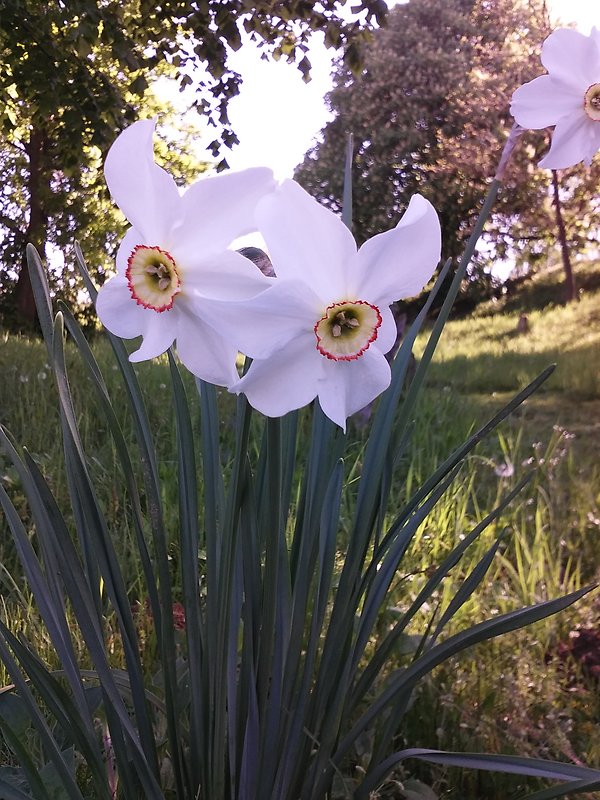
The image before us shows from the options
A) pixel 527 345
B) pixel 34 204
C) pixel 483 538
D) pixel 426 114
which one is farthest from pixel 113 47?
pixel 426 114

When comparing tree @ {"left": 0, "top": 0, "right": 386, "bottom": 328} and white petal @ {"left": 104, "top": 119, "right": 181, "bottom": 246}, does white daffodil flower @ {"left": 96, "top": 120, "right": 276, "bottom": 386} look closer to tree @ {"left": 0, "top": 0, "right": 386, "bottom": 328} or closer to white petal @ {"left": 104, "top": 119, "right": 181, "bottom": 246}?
white petal @ {"left": 104, "top": 119, "right": 181, "bottom": 246}

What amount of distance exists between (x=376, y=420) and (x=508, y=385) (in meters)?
4.79

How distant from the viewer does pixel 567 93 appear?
29.1 inches

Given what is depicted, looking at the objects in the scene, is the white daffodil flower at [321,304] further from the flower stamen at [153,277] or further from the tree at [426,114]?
the tree at [426,114]

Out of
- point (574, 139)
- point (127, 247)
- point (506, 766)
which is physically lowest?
point (506, 766)

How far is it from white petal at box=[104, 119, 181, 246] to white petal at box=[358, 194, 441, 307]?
0.49ft

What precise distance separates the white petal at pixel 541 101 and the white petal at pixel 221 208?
38 centimetres

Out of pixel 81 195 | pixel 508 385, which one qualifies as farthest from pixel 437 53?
pixel 508 385

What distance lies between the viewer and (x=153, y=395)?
3297mm

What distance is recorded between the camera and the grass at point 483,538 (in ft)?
4.16

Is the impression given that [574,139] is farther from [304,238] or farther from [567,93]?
[304,238]

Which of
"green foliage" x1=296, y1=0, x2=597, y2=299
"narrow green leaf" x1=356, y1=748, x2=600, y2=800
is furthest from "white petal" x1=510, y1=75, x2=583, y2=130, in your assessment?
"green foliage" x1=296, y1=0, x2=597, y2=299

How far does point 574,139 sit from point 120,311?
54cm

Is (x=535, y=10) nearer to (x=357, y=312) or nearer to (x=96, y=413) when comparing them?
(x=96, y=413)
